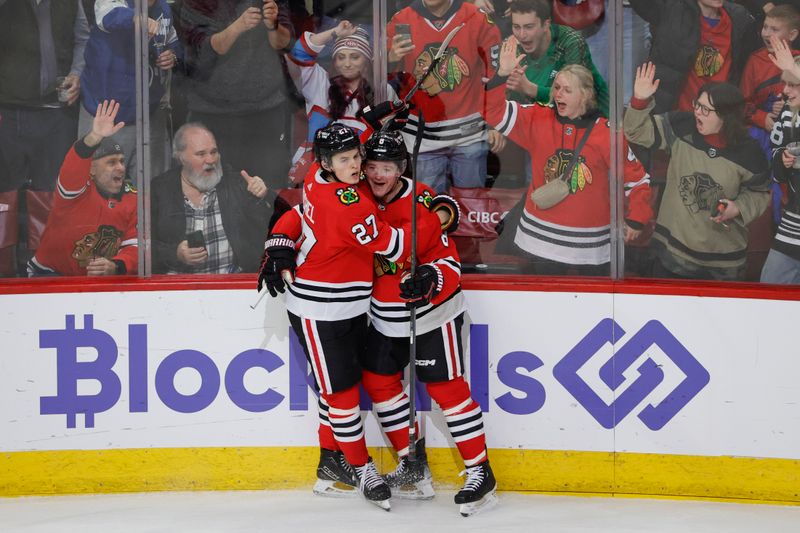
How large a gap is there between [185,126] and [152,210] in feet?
1.09

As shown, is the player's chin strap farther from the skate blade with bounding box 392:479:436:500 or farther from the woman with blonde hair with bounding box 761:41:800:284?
the skate blade with bounding box 392:479:436:500

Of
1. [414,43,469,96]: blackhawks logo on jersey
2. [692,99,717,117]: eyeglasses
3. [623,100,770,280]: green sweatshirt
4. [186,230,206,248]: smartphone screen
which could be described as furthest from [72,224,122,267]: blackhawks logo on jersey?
[692,99,717,117]: eyeglasses

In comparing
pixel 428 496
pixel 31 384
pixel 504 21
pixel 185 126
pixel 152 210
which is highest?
pixel 504 21

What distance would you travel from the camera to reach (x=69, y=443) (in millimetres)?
3818

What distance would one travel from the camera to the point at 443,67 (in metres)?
3.91

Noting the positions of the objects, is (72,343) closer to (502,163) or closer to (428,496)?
(428,496)

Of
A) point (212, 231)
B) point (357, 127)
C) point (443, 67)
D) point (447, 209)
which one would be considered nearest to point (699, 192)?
point (447, 209)

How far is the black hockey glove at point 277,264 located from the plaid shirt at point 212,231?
396 millimetres

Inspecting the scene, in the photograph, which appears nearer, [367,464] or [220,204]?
[367,464]

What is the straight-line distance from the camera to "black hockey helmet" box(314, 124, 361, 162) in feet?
11.4

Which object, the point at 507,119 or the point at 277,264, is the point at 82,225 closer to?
the point at 277,264

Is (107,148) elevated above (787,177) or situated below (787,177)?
above

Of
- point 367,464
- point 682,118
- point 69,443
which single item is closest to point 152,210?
point 69,443

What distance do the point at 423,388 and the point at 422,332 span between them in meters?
0.30
